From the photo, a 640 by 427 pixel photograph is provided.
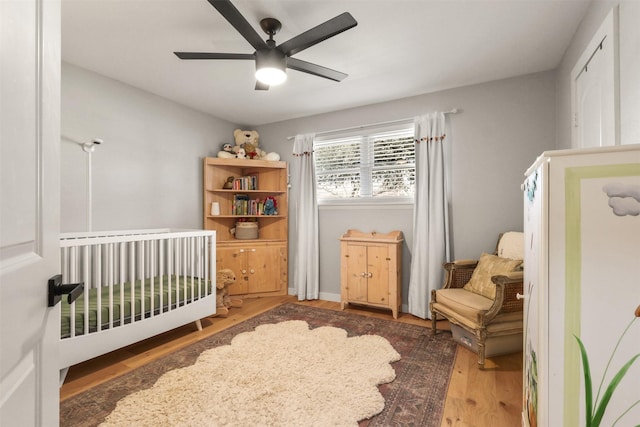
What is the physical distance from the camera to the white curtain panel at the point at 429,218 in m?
3.06

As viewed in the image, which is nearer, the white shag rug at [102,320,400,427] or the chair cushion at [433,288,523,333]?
the white shag rug at [102,320,400,427]

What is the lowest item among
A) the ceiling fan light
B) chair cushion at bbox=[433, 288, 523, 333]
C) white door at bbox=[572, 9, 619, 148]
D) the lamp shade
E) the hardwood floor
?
the hardwood floor

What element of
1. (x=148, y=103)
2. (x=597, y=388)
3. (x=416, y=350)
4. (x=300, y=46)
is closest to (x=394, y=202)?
(x=416, y=350)

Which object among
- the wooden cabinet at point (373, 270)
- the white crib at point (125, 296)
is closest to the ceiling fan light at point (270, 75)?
the white crib at point (125, 296)

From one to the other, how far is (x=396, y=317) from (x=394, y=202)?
126cm

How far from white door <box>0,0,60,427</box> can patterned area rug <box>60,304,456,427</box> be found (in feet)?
4.38

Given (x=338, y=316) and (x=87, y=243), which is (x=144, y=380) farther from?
(x=338, y=316)

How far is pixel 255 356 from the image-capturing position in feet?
7.32

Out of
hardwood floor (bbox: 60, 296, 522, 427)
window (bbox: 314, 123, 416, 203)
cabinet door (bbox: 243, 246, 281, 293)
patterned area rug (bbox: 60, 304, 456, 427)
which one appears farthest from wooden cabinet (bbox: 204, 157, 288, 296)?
hardwood floor (bbox: 60, 296, 522, 427)

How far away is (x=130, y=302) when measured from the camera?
2244mm

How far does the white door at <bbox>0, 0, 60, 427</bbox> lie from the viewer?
0.49 meters

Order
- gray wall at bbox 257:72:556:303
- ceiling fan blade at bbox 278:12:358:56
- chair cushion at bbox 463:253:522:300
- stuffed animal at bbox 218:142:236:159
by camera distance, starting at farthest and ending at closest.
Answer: stuffed animal at bbox 218:142:236:159 → gray wall at bbox 257:72:556:303 → chair cushion at bbox 463:253:522:300 → ceiling fan blade at bbox 278:12:358:56

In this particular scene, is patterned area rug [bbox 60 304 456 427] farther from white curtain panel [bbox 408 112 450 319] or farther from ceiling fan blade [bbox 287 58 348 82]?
ceiling fan blade [bbox 287 58 348 82]

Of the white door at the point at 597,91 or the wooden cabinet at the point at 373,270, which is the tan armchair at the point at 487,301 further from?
the white door at the point at 597,91
